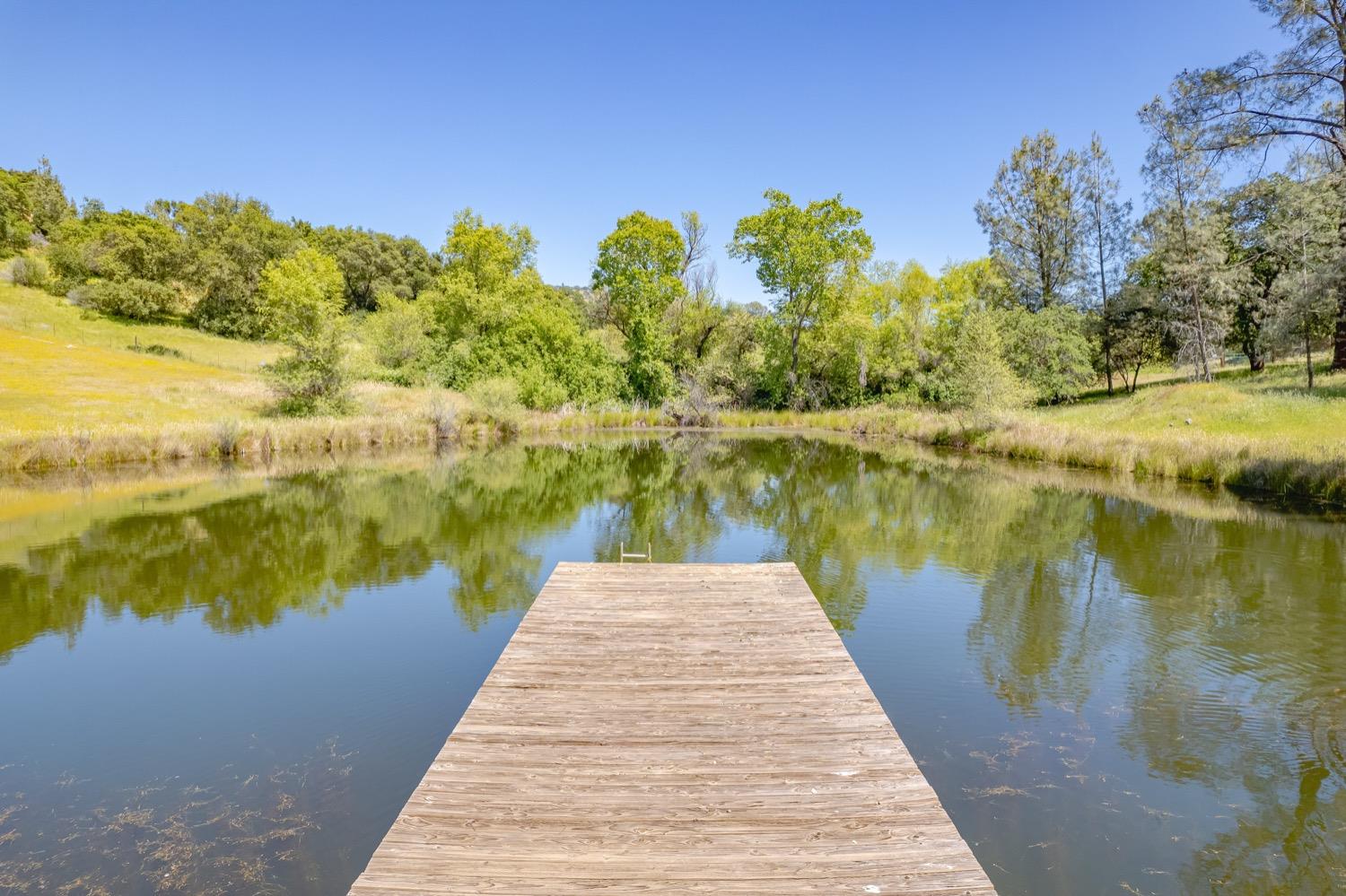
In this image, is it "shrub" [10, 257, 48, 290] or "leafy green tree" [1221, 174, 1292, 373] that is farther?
"shrub" [10, 257, 48, 290]

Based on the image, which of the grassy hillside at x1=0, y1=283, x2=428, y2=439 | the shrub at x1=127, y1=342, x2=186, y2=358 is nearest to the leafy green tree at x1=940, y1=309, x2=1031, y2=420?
the grassy hillside at x1=0, y1=283, x2=428, y2=439

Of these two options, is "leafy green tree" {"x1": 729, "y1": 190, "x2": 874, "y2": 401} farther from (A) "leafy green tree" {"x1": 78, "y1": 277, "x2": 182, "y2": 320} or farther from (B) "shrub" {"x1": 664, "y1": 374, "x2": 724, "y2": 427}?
(A) "leafy green tree" {"x1": 78, "y1": 277, "x2": 182, "y2": 320}

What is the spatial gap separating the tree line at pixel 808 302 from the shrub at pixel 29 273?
0.15 meters

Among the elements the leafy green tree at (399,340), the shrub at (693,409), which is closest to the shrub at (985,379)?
the shrub at (693,409)

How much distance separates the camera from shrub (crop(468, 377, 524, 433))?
37.6 meters

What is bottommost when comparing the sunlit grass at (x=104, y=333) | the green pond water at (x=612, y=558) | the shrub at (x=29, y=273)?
the green pond water at (x=612, y=558)

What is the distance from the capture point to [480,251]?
4978 cm

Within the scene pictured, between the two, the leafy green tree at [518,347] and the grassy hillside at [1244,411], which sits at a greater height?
the leafy green tree at [518,347]

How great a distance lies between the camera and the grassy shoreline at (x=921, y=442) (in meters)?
18.5

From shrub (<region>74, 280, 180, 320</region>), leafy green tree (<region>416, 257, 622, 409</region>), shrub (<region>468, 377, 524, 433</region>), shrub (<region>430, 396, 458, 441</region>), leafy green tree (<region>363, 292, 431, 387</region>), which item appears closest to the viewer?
shrub (<region>430, 396, 458, 441</region>)

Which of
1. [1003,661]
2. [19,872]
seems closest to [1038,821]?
[1003,661]

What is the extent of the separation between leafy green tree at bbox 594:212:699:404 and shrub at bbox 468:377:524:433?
11.3 m

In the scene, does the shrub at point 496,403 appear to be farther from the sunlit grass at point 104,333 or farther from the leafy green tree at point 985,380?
the leafy green tree at point 985,380

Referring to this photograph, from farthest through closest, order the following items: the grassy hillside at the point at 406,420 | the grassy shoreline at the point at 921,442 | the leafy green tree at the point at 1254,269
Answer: the leafy green tree at the point at 1254,269, the grassy hillside at the point at 406,420, the grassy shoreline at the point at 921,442
